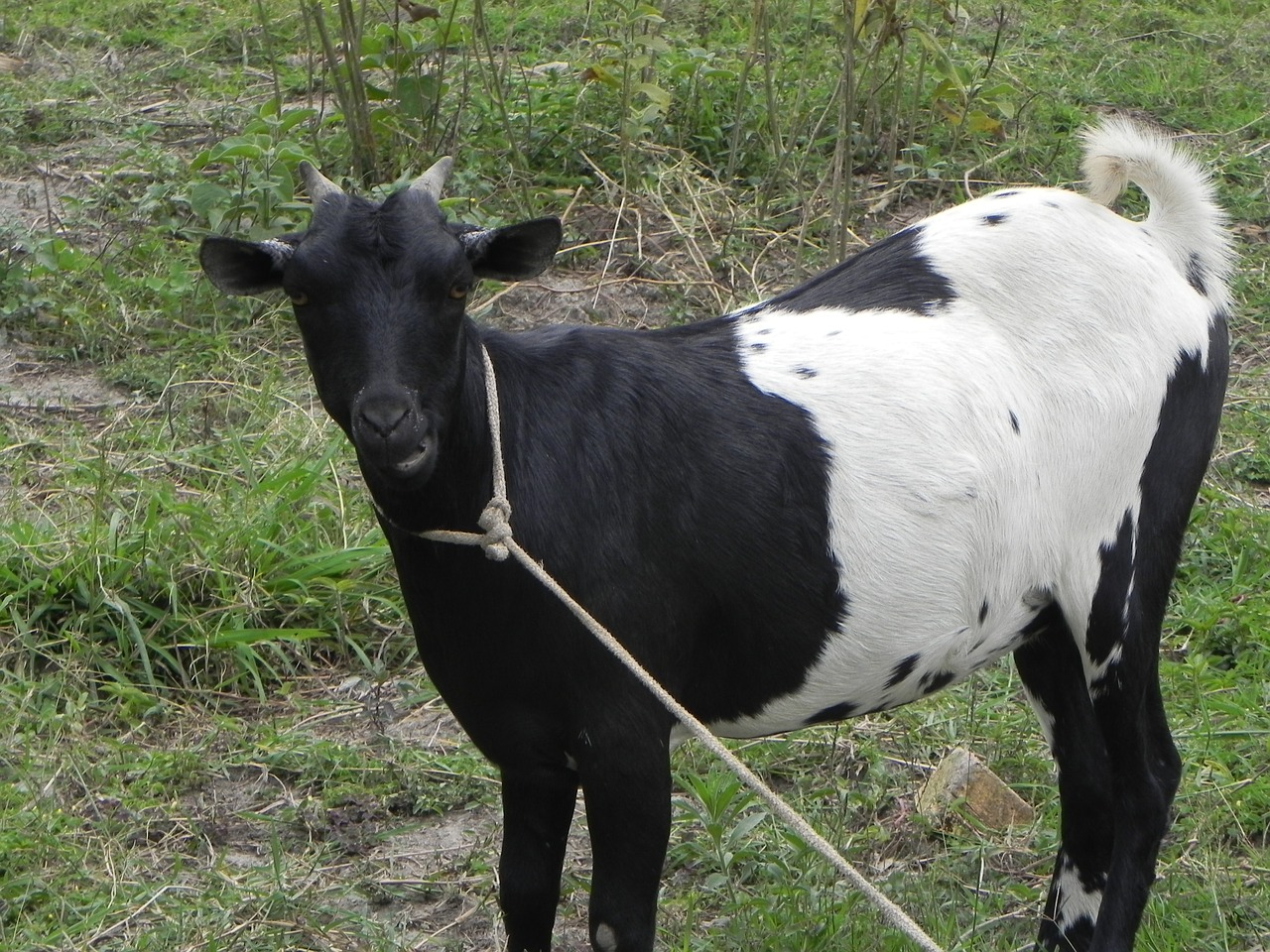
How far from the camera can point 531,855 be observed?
335cm

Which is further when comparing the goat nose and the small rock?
the small rock

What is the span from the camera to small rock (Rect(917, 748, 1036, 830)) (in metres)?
4.18

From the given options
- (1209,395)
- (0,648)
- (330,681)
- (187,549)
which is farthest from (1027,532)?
(0,648)

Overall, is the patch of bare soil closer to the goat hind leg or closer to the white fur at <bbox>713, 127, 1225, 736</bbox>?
the white fur at <bbox>713, 127, 1225, 736</bbox>

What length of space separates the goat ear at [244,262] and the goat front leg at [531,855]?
1.16 metres

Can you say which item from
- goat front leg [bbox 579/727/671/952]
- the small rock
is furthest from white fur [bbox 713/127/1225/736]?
the small rock

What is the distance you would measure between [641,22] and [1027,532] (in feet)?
18.3

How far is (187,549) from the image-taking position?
4.89 metres

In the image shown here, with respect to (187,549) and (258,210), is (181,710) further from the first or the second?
(258,210)

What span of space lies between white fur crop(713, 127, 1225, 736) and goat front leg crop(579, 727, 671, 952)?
37 centimetres

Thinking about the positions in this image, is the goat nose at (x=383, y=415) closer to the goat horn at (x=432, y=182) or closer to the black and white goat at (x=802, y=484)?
the black and white goat at (x=802, y=484)

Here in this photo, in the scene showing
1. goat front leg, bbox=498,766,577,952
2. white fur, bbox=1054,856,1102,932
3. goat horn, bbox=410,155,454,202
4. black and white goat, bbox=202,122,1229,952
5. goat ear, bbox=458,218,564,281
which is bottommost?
white fur, bbox=1054,856,1102,932

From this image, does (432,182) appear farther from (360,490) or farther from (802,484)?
(360,490)

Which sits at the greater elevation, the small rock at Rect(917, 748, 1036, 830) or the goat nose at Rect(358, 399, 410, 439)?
the goat nose at Rect(358, 399, 410, 439)
